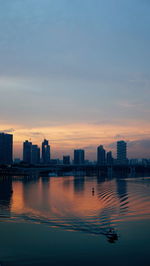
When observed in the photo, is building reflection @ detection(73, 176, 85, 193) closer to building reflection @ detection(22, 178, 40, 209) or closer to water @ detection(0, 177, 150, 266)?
building reflection @ detection(22, 178, 40, 209)

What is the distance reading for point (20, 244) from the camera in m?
24.9

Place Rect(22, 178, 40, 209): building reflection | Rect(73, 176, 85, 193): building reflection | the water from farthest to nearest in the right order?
Rect(73, 176, 85, 193): building reflection, Rect(22, 178, 40, 209): building reflection, the water

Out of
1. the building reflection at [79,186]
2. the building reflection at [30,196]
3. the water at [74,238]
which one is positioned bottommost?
the building reflection at [79,186]

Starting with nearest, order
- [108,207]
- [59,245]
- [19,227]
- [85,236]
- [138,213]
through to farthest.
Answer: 1. [59,245]
2. [85,236]
3. [19,227]
4. [138,213]
5. [108,207]

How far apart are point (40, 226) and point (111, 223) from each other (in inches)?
357

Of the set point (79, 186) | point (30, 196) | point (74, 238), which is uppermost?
point (74, 238)

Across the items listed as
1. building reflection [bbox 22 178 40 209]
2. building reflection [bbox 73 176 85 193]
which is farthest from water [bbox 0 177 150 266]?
building reflection [bbox 73 176 85 193]

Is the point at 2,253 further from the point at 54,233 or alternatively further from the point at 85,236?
the point at 85,236

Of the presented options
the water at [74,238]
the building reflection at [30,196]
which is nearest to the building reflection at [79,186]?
the building reflection at [30,196]

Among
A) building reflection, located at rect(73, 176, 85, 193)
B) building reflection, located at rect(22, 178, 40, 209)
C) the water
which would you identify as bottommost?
building reflection, located at rect(73, 176, 85, 193)

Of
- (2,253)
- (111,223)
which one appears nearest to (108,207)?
(111,223)

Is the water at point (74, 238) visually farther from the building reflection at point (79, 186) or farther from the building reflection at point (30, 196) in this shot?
the building reflection at point (79, 186)

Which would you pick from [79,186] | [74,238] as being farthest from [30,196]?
[74,238]

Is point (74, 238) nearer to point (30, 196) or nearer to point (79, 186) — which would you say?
point (30, 196)
